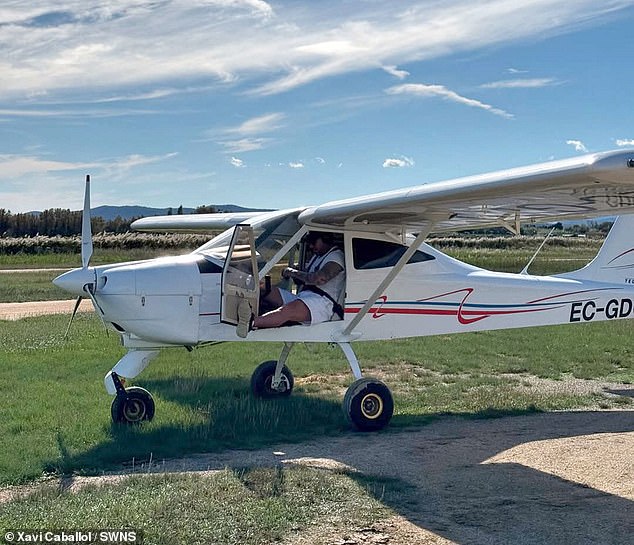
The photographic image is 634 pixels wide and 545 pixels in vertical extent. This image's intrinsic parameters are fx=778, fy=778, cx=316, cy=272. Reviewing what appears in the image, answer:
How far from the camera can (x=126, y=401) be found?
8312 mm

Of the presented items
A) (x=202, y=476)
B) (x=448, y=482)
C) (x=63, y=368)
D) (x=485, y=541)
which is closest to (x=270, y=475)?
(x=202, y=476)

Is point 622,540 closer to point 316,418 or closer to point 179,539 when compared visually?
point 179,539

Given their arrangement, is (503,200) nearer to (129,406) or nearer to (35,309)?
(129,406)

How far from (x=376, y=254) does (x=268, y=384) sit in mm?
2389

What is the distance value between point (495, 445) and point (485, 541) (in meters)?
2.84

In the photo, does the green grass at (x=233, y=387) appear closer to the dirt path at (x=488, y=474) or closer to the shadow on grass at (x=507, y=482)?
the dirt path at (x=488, y=474)

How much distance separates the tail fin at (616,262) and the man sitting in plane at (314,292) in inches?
159

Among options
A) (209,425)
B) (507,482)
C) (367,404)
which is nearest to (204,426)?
(209,425)

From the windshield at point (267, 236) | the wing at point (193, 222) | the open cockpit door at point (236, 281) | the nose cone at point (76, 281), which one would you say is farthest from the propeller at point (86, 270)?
the wing at point (193, 222)

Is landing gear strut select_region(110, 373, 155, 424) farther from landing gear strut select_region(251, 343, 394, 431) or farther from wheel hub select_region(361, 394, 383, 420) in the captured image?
wheel hub select_region(361, 394, 383, 420)

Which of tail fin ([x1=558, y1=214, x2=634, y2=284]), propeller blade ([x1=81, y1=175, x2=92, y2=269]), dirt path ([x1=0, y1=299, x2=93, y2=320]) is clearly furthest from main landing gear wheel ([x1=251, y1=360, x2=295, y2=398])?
dirt path ([x1=0, y1=299, x2=93, y2=320])

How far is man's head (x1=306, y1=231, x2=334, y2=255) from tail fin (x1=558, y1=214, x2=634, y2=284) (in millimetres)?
4087

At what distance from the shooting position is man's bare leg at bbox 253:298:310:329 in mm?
8469

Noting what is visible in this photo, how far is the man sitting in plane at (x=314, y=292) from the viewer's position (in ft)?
28.4
